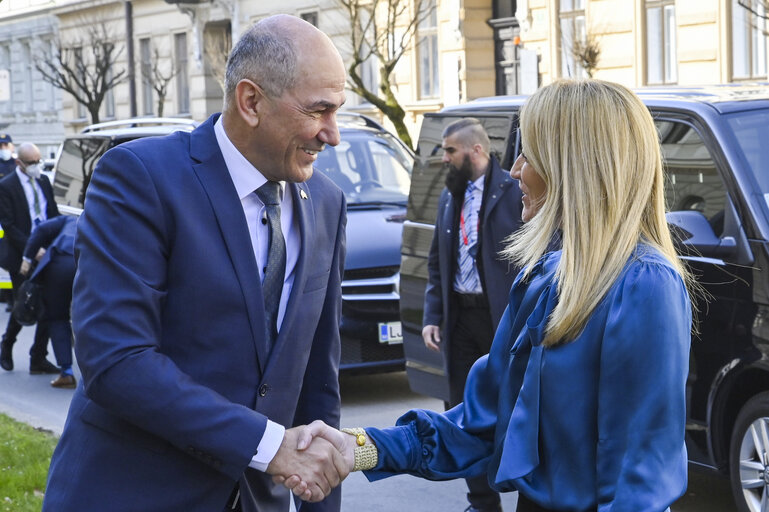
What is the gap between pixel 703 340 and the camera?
5672 millimetres

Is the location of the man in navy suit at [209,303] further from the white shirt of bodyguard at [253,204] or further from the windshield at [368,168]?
the windshield at [368,168]

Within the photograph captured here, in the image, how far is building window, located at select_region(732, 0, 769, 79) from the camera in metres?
19.5

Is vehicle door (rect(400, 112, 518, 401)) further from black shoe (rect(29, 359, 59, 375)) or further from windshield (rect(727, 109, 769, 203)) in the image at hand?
black shoe (rect(29, 359, 59, 375))

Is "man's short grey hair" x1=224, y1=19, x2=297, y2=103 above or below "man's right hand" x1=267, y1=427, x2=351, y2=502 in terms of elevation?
above

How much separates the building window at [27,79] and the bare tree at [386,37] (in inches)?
964

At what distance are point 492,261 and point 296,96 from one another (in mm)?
3674

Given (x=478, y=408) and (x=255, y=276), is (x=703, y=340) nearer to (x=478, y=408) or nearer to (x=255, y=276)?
(x=478, y=408)

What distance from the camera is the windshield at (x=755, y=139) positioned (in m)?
5.66

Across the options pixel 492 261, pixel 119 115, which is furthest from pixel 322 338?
pixel 119 115

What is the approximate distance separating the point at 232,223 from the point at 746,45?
60.3 feet

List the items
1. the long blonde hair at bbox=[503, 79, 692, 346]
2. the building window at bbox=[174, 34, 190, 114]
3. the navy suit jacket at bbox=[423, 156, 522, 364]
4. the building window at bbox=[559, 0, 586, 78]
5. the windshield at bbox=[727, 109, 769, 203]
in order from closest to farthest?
1. the long blonde hair at bbox=[503, 79, 692, 346]
2. the windshield at bbox=[727, 109, 769, 203]
3. the navy suit jacket at bbox=[423, 156, 522, 364]
4. the building window at bbox=[559, 0, 586, 78]
5. the building window at bbox=[174, 34, 190, 114]

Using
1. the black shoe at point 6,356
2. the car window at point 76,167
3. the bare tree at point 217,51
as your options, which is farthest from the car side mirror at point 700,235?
the bare tree at point 217,51

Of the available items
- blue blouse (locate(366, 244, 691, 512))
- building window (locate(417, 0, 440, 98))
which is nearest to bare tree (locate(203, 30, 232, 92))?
building window (locate(417, 0, 440, 98))

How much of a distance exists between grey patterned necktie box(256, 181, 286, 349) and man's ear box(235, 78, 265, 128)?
170 mm
